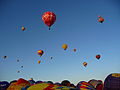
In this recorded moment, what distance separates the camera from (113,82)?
55.0ft

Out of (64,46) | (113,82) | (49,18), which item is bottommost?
(113,82)

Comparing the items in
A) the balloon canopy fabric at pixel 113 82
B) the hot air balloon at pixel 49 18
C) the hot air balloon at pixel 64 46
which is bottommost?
the balloon canopy fabric at pixel 113 82

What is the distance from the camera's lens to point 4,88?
18953mm

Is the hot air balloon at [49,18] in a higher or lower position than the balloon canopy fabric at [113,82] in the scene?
higher

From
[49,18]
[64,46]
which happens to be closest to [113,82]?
[49,18]

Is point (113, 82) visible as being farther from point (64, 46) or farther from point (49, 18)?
point (64, 46)

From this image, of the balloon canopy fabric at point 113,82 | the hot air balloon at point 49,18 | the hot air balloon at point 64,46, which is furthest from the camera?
the hot air balloon at point 64,46

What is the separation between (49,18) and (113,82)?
32.5 feet

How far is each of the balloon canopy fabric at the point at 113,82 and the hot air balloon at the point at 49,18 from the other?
874 cm

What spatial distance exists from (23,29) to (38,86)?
22211mm

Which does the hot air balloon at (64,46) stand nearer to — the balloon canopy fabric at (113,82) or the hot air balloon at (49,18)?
the hot air balloon at (49,18)

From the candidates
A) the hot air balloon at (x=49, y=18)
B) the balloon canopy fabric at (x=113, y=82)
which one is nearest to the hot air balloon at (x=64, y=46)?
the hot air balloon at (x=49, y=18)

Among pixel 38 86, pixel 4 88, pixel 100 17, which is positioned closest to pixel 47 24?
pixel 4 88

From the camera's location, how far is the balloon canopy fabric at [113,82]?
1642cm
